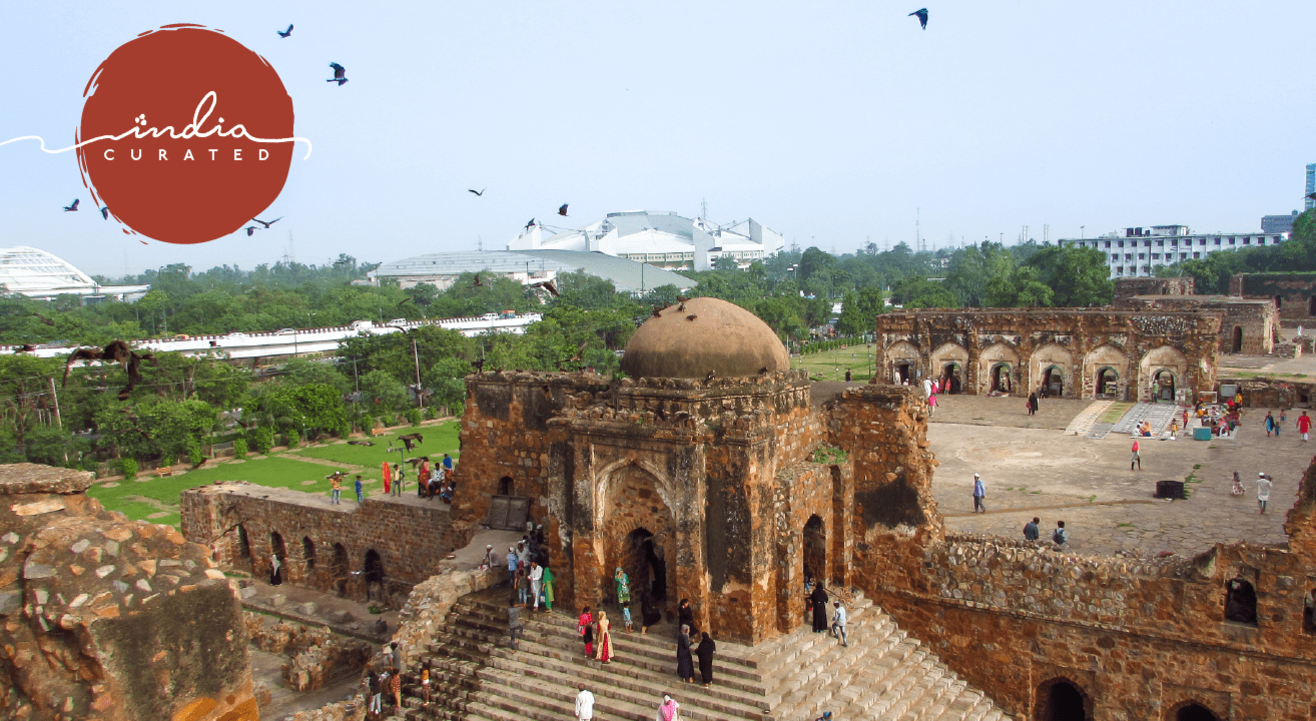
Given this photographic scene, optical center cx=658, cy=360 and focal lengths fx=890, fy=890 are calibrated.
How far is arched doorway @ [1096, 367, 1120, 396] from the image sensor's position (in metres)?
30.7

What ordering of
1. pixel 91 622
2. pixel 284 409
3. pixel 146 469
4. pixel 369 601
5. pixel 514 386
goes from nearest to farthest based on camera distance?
pixel 91 622
pixel 514 386
pixel 369 601
pixel 146 469
pixel 284 409

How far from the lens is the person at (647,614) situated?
39.7 feet

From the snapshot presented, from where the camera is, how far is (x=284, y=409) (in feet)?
112

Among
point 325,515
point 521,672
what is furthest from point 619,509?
point 325,515

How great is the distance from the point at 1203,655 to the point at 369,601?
15.7 meters

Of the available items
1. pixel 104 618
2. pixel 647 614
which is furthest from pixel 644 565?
pixel 104 618

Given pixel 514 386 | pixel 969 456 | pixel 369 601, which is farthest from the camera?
pixel 969 456

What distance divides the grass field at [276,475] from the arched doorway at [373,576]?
16.5ft

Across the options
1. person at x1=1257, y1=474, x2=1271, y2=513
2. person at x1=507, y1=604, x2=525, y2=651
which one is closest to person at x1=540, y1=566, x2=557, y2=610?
person at x1=507, y1=604, x2=525, y2=651

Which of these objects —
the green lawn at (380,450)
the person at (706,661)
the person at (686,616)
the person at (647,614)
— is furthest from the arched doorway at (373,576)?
the person at (706,661)

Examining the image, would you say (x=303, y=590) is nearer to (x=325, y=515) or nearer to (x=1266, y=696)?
(x=325, y=515)

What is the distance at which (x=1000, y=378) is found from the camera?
32.8m

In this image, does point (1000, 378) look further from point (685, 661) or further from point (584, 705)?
point (584, 705)

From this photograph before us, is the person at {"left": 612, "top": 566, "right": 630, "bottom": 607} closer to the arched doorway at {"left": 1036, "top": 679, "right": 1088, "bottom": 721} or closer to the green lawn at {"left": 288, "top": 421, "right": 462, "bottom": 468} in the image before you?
the arched doorway at {"left": 1036, "top": 679, "right": 1088, "bottom": 721}
